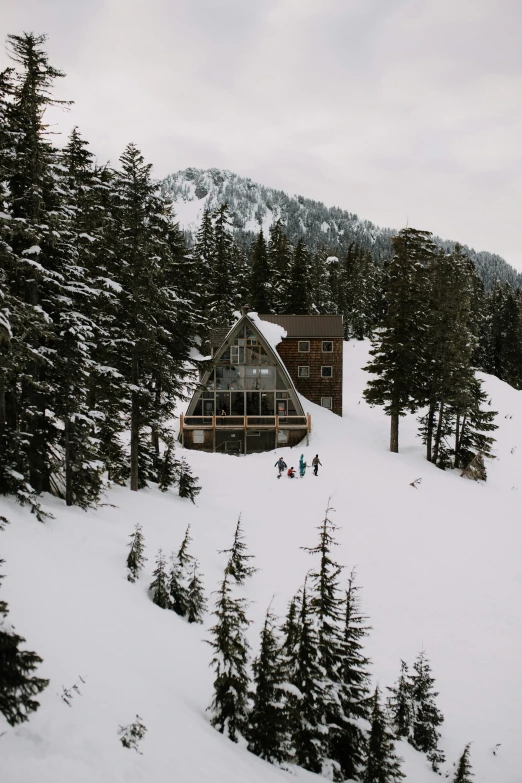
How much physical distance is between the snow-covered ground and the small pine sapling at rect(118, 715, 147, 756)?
96 millimetres

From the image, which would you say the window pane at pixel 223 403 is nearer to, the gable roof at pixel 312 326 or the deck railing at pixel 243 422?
the deck railing at pixel 243 422

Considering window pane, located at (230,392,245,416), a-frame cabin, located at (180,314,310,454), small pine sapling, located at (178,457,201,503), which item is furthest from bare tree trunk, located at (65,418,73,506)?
window pane, located at (230,392,245,416)

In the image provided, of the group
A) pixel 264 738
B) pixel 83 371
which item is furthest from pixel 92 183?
pixel 264 738

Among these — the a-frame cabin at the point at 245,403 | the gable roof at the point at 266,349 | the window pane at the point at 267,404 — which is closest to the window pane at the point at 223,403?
the a-frame cabin at the point at 245,403

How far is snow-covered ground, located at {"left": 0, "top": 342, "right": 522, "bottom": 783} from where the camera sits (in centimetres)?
594

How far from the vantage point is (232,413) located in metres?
33.7

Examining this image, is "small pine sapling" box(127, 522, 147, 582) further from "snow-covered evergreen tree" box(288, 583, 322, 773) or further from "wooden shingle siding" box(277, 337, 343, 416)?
"wooden shingle siding" box(277, 337, 343, 416)

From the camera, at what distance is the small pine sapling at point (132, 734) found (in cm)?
573

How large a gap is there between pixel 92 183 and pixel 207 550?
1717cm

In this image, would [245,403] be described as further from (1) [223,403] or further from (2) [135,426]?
(2) [135,426]

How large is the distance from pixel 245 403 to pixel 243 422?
4.44 ft

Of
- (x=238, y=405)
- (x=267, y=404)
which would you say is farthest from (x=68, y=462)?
(x=267, y=404)

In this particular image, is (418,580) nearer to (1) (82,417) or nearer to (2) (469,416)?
(1) (82,417)

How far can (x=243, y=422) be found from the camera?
3334 centimetres
